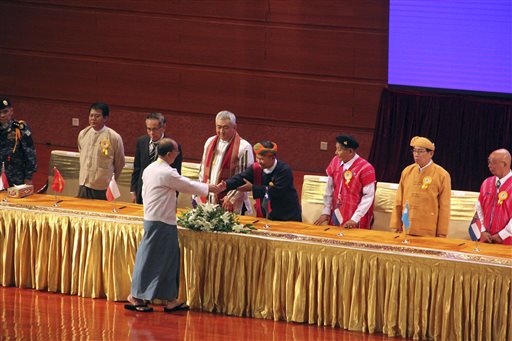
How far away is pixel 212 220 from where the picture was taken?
24.7 ft

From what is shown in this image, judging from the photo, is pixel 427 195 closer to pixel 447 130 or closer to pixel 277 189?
pixel 277 189

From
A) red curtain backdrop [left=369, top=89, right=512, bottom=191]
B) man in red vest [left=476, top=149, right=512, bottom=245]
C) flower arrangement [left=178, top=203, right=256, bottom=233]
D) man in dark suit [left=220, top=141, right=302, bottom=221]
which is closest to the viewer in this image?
flower arrangement [left=178, top=203, right=256, bottom=233]

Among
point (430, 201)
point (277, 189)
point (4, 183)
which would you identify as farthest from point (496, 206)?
point (4, 183)

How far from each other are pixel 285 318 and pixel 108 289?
1365 millimetres

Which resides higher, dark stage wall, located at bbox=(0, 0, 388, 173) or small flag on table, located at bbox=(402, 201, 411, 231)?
dark stage wall, located at bbox=(0, 0, 388, 173)

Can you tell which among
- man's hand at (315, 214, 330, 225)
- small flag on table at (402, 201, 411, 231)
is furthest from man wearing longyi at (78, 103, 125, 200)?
small flag on table at (402, 201, 411, 231)

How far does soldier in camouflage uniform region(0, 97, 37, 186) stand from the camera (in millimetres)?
8664

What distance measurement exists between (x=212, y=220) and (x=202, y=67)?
5.16 meters

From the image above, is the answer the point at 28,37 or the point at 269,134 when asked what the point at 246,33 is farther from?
the point at 28,37

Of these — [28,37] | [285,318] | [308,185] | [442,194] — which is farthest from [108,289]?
[28,37]

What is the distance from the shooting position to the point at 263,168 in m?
7.97

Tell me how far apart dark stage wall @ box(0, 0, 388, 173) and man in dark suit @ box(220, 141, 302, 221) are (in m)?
4.12

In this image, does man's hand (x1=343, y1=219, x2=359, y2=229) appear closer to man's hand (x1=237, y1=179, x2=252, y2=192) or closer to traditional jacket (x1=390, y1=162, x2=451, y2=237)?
traditional jacket (x1=390, y1=162, x2=451, y2=237)

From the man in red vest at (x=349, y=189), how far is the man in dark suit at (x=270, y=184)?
1.03 ft
